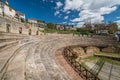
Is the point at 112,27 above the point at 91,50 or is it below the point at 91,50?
above

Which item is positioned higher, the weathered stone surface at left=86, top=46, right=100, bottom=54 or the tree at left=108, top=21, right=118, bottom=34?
the tree at left=108, top=21, right=118, bottom=34

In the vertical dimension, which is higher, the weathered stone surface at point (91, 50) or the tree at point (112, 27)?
the tree at point (112, 27)

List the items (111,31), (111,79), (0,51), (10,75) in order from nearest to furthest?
(10,75) < (0,51) < (111,79) < (111,31)

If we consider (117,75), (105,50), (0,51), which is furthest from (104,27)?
(0,51)

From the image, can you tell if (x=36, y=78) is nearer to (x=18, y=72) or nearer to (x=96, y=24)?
(x=18, y=72)

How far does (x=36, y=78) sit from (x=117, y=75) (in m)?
15.1

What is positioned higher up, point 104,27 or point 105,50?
point 104,27

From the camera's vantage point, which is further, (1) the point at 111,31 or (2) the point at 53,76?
(1) the point at 111,31

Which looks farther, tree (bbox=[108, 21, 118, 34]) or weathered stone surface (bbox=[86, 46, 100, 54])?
tree (bbox=[108, 21, 118, 34])

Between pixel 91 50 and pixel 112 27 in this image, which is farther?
pixel 112 27

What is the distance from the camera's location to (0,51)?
287 inches

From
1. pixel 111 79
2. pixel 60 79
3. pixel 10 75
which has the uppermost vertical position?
pixel 10 75

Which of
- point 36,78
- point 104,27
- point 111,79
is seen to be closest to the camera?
point 36,78

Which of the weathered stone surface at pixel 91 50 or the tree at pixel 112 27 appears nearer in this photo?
the weathered stone surface at pixel 91 50
